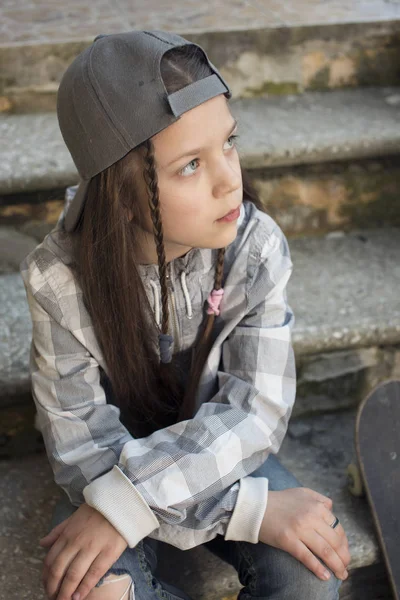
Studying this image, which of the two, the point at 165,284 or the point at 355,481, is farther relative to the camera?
the point at 355,481

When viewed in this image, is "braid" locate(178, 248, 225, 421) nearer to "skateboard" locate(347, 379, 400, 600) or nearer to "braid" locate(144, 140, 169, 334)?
"braid" locate(144, 140, 169, 334)

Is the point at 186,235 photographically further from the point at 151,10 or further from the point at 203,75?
the point at 151,10

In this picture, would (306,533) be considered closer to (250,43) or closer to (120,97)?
(120,97)

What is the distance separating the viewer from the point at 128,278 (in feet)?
3.73

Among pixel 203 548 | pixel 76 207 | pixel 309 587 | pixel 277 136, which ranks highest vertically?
pixel 76 207

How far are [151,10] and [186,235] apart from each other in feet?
3.74

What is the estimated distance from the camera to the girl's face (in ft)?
3.37

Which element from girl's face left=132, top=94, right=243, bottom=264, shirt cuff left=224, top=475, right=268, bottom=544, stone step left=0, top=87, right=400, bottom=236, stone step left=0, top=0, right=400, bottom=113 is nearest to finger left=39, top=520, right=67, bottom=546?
shirt cuff left=224, top=475, right=268, bottom=544

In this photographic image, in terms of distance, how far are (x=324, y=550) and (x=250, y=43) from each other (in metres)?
1.18

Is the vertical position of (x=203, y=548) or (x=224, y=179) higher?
(x=224, y=179)

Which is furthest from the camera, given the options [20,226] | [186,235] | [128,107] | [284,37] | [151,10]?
[151,10]

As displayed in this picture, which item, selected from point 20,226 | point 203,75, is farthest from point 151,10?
point 203,75

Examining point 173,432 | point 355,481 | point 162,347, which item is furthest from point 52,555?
point 355,481

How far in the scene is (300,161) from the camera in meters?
1.65
